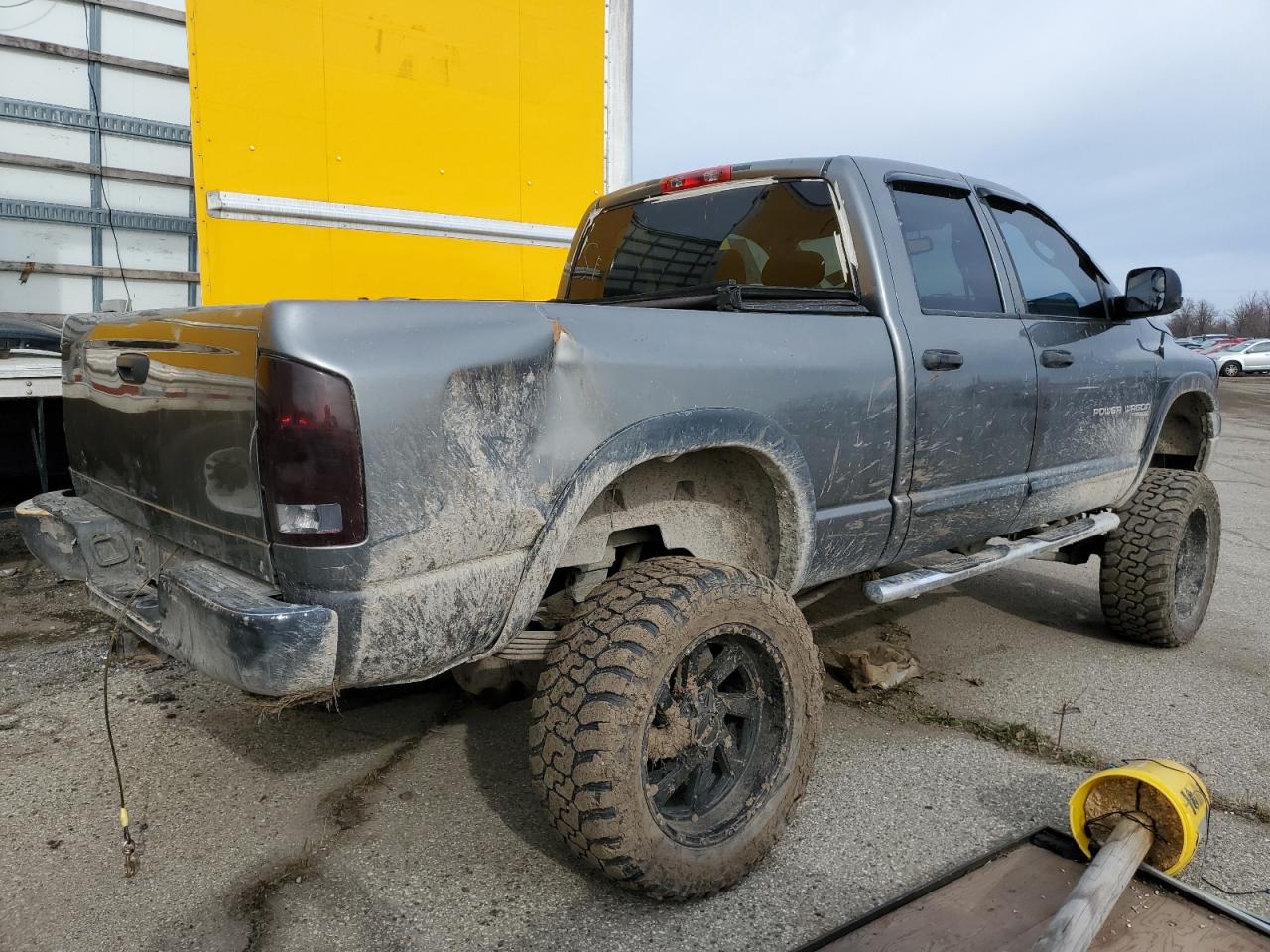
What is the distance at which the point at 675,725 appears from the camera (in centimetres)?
233

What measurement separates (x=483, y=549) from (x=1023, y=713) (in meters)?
2.50

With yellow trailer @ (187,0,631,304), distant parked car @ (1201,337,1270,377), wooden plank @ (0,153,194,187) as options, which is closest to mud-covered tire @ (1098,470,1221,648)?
yellow trailer @ (187,0,631,304)

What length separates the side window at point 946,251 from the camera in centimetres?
325

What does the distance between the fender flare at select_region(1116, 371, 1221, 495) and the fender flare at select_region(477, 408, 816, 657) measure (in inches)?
93.6

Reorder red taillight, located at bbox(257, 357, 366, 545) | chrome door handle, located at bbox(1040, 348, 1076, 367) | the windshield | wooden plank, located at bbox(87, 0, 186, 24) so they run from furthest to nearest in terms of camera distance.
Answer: wooden plank, located at bbox(87, 0, 186, 24) → chrome door handle, located at bbox(1040, 348, 1076, 367) → the windshield → red taillight, located at bbox(257, 357, 366, 545)

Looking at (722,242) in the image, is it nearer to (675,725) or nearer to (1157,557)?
(675,725)

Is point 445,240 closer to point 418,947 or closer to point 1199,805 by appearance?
point 418,947

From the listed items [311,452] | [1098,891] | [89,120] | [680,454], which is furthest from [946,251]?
[89,120]

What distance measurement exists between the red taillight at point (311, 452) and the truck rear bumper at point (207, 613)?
0.17 meters

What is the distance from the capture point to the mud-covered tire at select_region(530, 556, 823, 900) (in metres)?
2.13

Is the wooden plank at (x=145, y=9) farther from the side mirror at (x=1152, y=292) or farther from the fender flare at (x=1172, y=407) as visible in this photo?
the fender flare at (x=1172, y=407)

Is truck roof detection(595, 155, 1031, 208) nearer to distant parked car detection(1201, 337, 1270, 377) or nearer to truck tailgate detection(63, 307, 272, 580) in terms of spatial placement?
truck tailgate detection(63, 307, 272, 580)

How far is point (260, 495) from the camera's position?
76.2 inches

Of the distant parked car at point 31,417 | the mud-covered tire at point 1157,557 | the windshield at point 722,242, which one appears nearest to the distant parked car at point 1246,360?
the mud-covered tire at point 1157,557
